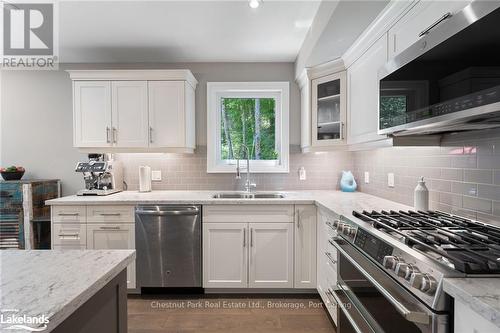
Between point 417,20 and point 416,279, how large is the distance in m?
1.32

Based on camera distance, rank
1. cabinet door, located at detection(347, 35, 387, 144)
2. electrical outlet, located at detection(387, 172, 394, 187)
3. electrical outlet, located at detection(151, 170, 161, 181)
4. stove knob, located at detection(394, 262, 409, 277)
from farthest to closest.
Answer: electrical outlet, located at detection(151, 170, 161, 181)
electrical outlet, located at detection(387, 172, 394, 187)
cabinet door, located at detection(347, 35, 387, 144)
stove knob, located at detection(394, 262, 409, 277)

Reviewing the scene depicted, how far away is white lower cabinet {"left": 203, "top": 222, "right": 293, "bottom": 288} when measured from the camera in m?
2.64

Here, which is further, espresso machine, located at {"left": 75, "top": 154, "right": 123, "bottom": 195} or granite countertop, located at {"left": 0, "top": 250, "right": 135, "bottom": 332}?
espresso machine, located at {"left": 75, "top": 154, "right": 123, "bottom": 195}

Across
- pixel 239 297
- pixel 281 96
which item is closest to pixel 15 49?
pixel 281 96

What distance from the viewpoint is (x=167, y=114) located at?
9.71ft

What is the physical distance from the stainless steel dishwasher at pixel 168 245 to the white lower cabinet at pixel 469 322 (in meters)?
2.09

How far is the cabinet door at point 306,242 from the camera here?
2625mm

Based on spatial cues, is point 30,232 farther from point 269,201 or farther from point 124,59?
point 269,201

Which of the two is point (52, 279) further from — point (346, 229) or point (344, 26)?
point (344, 26)

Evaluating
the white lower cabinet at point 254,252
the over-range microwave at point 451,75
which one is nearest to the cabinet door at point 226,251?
the white lower cabinet at point 254,252

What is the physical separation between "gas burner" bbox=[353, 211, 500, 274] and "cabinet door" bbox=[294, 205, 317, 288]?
93cm

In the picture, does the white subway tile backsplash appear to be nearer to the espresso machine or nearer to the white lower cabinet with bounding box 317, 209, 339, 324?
the white lower cabinet with bounding box 317, 209, 339, 324

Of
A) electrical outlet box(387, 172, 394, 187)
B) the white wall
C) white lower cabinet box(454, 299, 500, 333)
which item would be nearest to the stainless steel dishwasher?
the white wall

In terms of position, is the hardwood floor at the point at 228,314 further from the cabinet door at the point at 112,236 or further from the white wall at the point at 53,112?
the white wall at the point at 53,112
